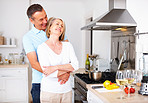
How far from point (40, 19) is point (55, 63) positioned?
491 millimetres

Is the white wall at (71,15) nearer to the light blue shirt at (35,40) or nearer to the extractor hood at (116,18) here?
the extractor hood at (116,18)

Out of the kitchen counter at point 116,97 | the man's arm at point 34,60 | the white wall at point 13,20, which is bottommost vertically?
the kitchen counter at point 116,97

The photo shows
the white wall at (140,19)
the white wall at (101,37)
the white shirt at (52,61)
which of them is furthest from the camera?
the white wall at (101,37)

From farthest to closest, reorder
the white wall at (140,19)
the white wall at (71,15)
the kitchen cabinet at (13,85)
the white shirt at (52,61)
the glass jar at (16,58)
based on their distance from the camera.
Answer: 1. the white wall at (71,15)
2. the glass jar at (16,58)
3. the kitchen cabinet at (13,85)
4. the white wall at (140,19)
5. the white shirt at (52,61)

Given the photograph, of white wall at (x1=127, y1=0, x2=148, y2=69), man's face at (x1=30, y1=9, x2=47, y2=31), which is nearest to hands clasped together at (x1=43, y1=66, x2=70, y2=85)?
man's face at (x1=30, y1=9, x2=47, y2=31)

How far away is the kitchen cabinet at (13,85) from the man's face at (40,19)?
8.08 ft

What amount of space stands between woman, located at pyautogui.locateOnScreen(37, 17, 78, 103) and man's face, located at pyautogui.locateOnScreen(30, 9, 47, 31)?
17 centimetres

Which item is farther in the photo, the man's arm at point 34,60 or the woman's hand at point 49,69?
the man's arm at point 34,60

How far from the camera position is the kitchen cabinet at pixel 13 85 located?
13.3 feet

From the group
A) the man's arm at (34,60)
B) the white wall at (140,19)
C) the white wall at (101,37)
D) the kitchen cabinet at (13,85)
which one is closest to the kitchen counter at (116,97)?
the man's arm at (34,60)

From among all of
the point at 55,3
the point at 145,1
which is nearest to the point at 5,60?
the point at 55,3

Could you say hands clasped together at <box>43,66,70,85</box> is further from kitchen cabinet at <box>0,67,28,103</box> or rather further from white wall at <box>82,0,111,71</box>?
kitchen cabinet at <box>0,67,28,103</box>

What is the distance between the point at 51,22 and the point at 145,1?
4.41 ft

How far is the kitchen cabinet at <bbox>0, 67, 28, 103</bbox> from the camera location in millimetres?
4039
